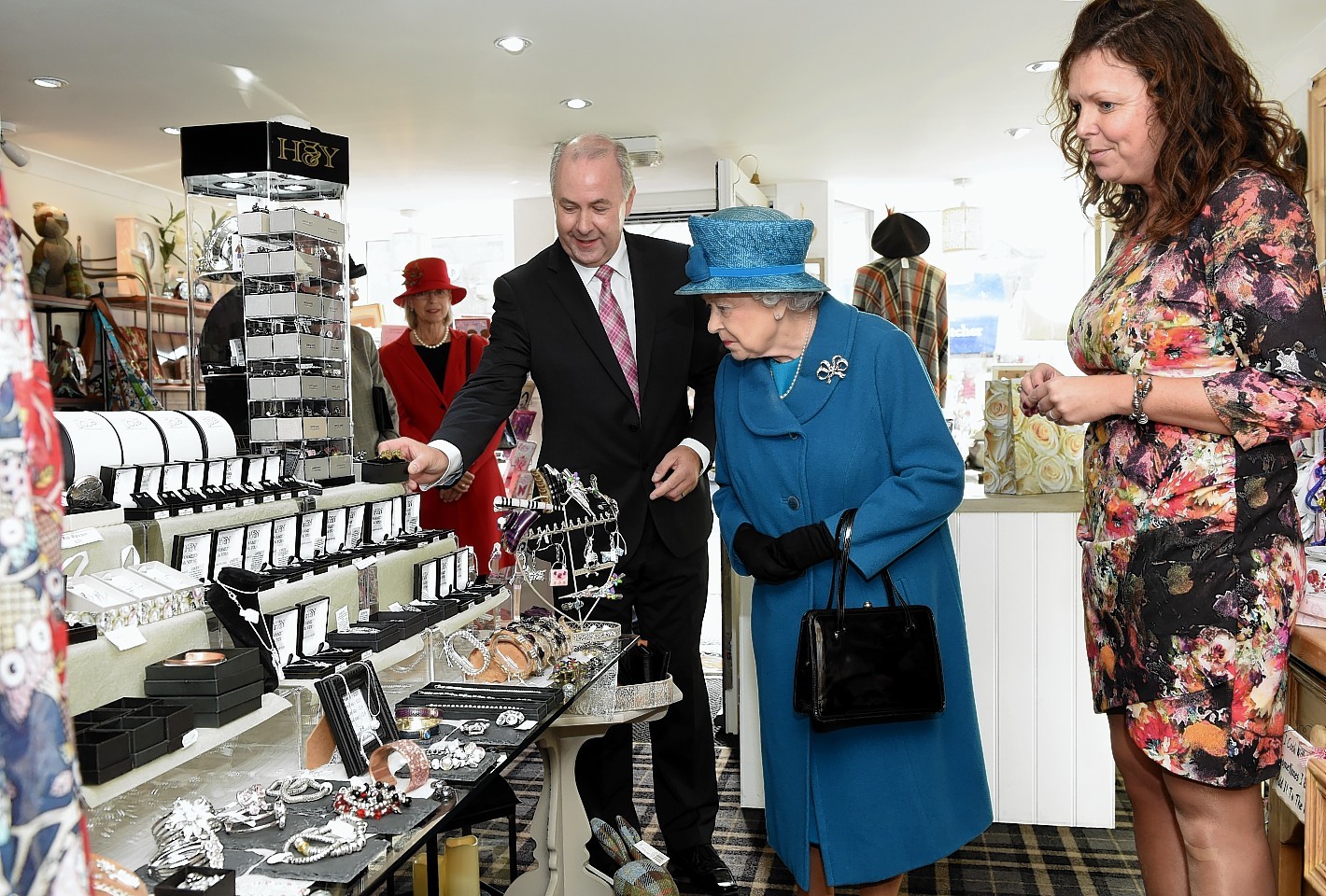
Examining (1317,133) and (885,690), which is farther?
(1317,133)

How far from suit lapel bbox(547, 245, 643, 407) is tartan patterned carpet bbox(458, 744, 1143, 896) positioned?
1.24 m

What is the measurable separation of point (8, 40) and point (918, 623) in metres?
5.75

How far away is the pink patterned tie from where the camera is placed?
2.73 metres

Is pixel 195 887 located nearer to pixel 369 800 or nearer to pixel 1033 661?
pixel 369 800

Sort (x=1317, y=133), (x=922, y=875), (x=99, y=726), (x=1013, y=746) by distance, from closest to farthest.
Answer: (x=99, y=726), (x=922, y=875), (x=1013, y=746), (x=1317, y=133)

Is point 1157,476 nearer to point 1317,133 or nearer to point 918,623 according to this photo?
point 918,623

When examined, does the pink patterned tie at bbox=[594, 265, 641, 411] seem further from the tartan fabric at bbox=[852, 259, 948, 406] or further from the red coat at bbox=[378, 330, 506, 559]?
the tartan fabric at bbox=[852, 259, 948, 406]

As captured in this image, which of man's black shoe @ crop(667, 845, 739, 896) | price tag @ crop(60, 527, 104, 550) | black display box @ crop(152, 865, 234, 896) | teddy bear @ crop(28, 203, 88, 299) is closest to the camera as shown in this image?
black display box @ crop(152, 865, 234, 896)

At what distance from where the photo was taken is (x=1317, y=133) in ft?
17.0

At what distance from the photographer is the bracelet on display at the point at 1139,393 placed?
159 cm

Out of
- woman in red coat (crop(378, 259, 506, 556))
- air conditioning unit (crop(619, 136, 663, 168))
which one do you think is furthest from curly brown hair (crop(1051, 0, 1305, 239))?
air conditioning unit (crop(619, 136, 663, 168))

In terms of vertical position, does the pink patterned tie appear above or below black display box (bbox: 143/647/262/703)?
above

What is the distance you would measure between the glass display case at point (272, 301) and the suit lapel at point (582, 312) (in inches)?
28.2

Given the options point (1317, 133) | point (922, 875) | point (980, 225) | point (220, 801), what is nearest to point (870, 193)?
point (980, 225)
